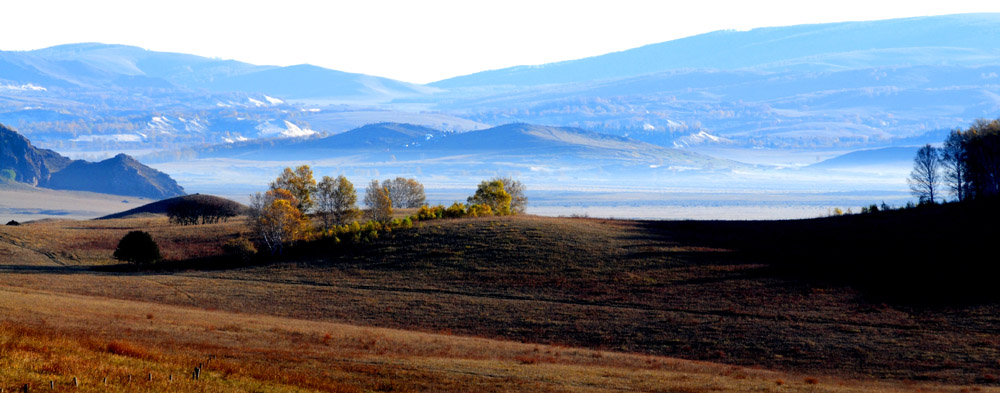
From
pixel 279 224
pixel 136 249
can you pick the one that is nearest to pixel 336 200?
pixel 279 224

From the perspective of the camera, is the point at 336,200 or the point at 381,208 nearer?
the point at 336,200

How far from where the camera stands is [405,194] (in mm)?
125688

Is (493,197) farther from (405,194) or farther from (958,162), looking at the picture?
(958,162)

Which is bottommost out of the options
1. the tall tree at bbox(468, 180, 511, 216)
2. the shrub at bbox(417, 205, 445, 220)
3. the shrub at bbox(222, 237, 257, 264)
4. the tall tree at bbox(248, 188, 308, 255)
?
the shrub at bbox(222, 237, 257, 264)

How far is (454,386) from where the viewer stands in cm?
2653

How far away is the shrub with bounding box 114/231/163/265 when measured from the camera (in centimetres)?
6925

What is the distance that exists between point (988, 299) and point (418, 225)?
4503 centimetres

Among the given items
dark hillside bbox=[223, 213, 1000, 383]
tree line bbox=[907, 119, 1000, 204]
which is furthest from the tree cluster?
tree line bbox=[907, 119, 1000, 204]

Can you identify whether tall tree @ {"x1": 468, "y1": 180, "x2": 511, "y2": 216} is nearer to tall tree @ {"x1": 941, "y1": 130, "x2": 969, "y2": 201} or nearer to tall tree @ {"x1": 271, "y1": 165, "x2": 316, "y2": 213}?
tall tree @ {"x1": 271, "y1": 165, "x2": 316, "y2": 213}

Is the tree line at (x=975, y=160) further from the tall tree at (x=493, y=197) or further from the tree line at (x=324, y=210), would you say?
the tree line at (x=324, y=210)

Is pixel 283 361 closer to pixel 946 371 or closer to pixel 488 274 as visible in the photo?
pixel 946 371

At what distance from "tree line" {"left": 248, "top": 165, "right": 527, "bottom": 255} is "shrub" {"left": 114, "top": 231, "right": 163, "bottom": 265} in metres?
8.73

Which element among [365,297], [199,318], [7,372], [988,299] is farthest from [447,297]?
[7,372]

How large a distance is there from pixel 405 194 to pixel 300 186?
40.5 m
